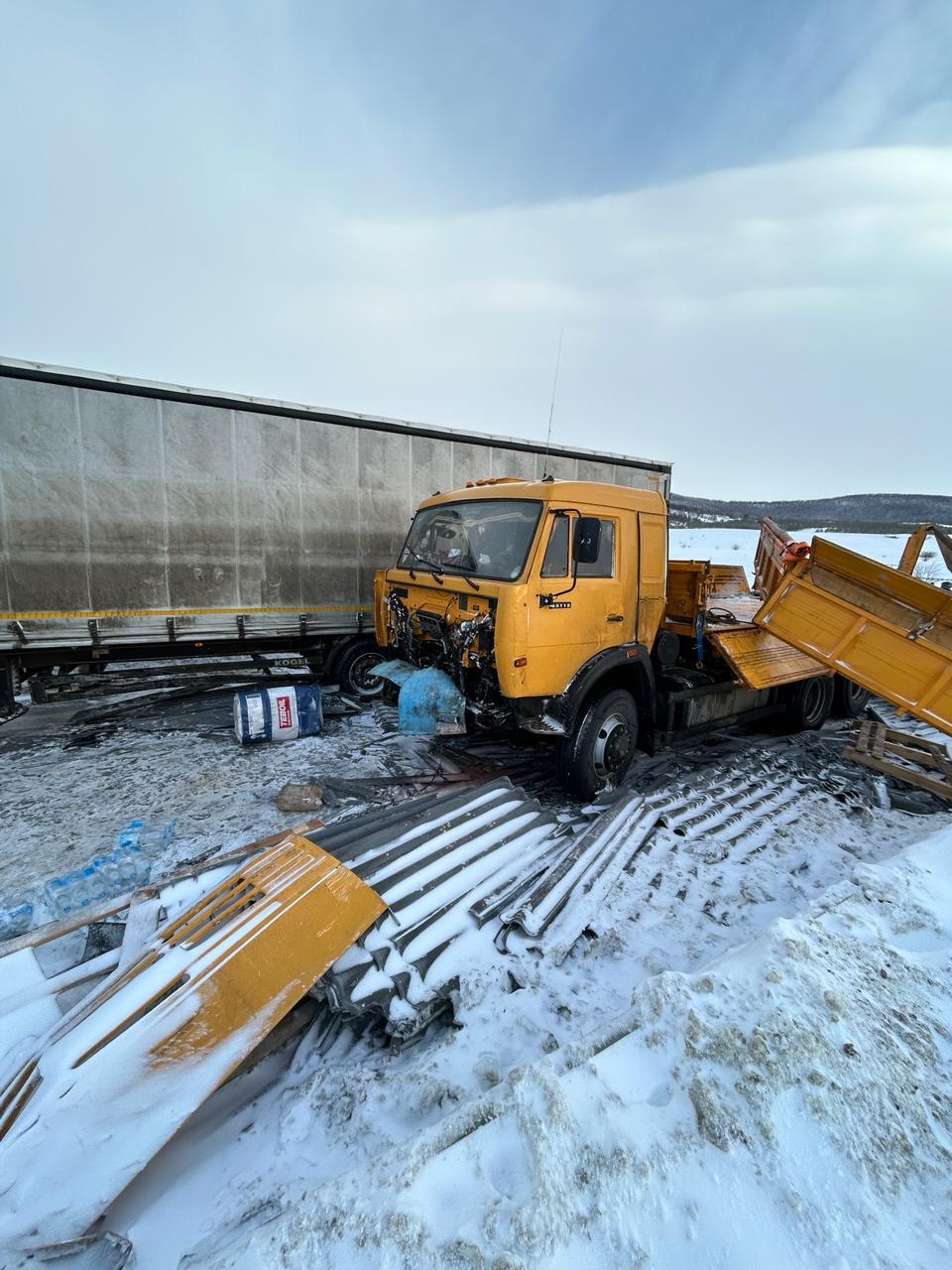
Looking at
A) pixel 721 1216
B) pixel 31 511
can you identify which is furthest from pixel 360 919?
pixel 31 511

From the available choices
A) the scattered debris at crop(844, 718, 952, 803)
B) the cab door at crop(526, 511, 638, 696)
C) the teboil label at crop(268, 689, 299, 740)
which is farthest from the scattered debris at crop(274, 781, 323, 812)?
the scattered debris at crop(844, 718, 952, 803)

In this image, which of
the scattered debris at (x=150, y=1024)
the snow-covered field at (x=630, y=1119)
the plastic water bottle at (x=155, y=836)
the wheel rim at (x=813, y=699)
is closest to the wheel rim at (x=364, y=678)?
the plastic water bottle at (x=155, y=836)

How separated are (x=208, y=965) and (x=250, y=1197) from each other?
67 cm

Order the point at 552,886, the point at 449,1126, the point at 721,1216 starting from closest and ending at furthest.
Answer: the point at 721,1216, the point at 449,1126, the point at 552,886

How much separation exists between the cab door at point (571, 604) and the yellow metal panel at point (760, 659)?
1.22 m

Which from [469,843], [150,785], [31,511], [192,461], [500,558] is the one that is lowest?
[150,785]

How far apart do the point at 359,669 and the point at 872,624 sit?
5636mm

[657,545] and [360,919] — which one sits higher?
[657,545]

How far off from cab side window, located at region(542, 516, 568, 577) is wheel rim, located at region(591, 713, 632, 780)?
54.0 inches

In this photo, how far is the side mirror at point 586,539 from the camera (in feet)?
13.0

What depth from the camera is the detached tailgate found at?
156 inches

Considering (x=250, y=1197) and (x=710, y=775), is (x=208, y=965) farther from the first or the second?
(x=710, y=775)

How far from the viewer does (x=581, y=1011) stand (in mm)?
2242

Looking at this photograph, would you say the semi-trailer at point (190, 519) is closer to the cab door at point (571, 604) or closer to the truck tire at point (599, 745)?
the cab door at point (571, 604)
